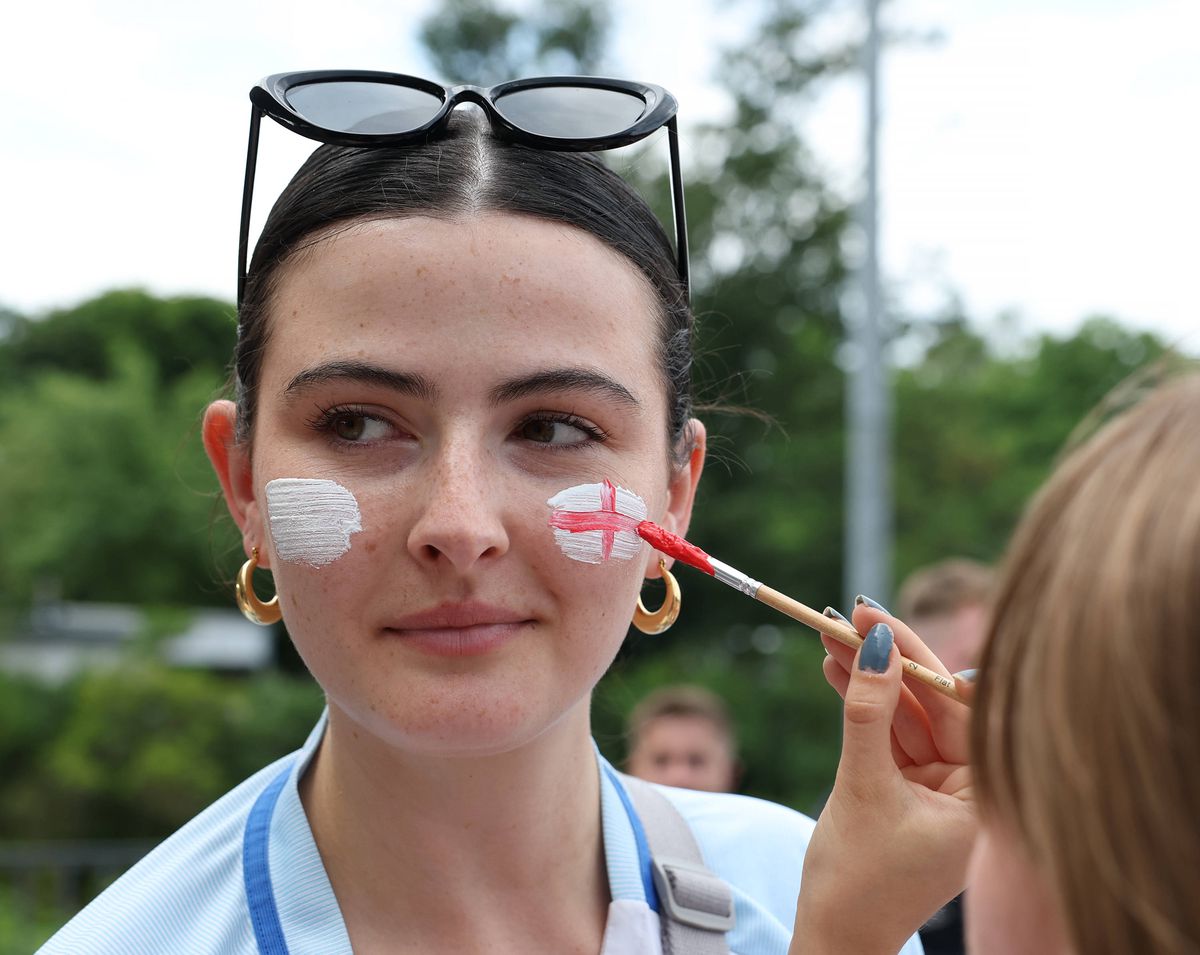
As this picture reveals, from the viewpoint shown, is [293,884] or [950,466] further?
[950,466]

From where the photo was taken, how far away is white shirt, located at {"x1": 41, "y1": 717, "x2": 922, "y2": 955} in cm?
188

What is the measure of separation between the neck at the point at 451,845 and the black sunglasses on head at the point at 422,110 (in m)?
0.89

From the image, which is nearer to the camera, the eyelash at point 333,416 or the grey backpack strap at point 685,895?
the eyelash at point 333,416

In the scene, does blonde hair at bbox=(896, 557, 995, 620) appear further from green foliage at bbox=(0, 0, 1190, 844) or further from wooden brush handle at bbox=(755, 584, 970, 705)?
wooden brush handle at bbox=(755, 584, 970, 705)

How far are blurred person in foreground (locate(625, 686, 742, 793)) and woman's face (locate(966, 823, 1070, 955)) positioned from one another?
179 inches

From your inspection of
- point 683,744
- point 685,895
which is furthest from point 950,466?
point 685,895

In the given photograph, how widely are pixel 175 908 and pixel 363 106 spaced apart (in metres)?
1.23

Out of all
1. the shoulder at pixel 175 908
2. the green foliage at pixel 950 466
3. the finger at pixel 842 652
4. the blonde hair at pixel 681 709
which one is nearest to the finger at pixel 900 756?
the finger at pixel 842 652

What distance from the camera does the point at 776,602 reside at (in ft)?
5.95

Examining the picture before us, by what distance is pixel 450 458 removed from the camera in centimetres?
181

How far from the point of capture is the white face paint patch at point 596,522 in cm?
187

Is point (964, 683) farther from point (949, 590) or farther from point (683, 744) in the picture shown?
point (683, 744)

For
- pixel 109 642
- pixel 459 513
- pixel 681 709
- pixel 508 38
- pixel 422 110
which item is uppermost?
pixel 508 38

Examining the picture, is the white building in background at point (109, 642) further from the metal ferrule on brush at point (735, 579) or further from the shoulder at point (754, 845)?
the metal ferrule on brush at point (735, 579)
